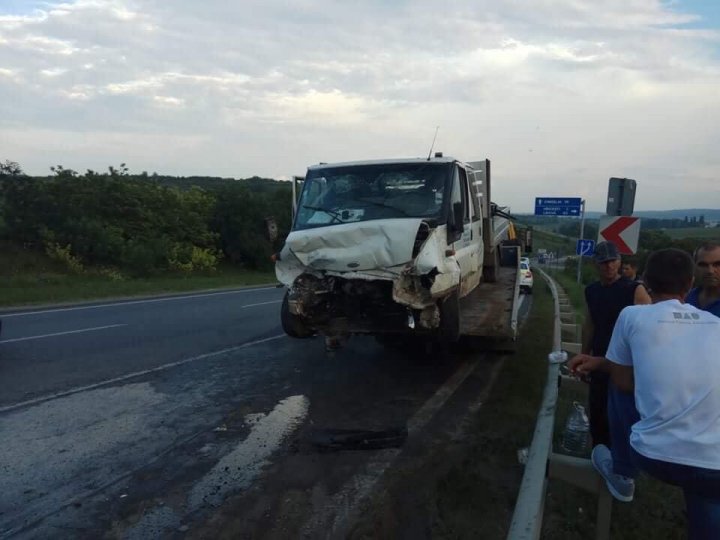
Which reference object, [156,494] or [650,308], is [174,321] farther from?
[650,308]

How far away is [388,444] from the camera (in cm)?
584

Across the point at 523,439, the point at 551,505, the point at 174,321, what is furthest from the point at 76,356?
the point at 551,505

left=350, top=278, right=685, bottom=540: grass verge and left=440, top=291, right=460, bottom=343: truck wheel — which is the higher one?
left=440, top=291, right=460, bottom=343: truck wheel

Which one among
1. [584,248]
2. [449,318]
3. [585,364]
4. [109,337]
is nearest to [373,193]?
[449,318]

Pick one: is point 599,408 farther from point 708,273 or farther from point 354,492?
point 354,492

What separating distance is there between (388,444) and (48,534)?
285 centimetres

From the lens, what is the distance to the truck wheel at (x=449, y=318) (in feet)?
23.2

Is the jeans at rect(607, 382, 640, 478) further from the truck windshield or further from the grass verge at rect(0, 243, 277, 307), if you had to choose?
the grass verge at rect(0, 243, 277, 307)

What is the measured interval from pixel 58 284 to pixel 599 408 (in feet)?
69.1

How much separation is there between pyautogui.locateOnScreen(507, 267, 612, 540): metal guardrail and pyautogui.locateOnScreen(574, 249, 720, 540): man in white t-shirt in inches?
19.4

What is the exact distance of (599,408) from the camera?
15.8ft

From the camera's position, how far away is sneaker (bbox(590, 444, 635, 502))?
3.37 m

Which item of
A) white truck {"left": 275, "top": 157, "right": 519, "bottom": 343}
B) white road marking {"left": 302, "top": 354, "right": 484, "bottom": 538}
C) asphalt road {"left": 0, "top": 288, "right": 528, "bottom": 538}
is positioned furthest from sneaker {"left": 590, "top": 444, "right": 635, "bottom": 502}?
white truck {"left": 275, "top": 157, "right": 519, "bottom": 343}

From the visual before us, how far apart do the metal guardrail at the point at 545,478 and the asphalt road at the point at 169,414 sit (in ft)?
5.96
